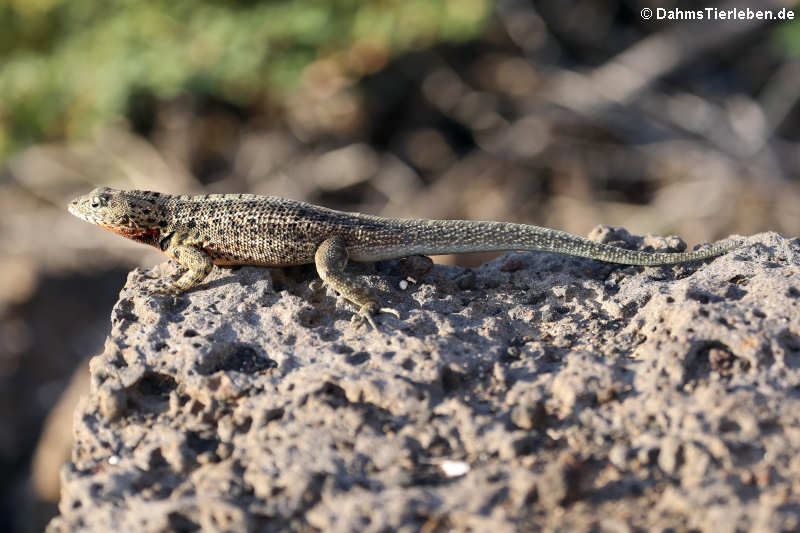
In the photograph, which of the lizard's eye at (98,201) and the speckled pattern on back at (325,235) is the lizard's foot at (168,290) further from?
the lizard's eye at (98,201)

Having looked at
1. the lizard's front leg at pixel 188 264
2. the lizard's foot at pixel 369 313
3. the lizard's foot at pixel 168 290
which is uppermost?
the lizard's front leg at pixel 188 264

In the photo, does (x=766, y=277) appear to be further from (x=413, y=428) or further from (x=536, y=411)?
(x=413, y=428)

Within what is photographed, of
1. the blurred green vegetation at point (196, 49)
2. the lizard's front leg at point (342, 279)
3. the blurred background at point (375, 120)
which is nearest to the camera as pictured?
the lizard's front leg at point (342, 279)

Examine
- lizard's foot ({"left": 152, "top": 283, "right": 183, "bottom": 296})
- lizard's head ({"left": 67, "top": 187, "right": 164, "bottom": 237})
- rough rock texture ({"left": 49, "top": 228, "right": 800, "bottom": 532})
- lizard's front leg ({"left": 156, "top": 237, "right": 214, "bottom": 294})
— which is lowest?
rough rock texture ({"left": 49, "top": 228, "right": 800, "bottom": 532})

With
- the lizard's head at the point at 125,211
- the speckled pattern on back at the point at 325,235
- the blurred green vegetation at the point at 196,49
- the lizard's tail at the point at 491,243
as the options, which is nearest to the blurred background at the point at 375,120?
the blurred green vegetation at the point at 196,49

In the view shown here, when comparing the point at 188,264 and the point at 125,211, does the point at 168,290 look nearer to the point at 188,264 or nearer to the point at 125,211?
the point at 188,264

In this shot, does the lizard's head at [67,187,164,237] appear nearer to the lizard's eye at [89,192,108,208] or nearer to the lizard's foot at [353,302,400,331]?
the lizard's eye at [89,192,108,208]

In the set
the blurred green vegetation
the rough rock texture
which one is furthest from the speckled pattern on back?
the blurred green vegetation
